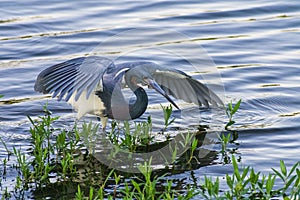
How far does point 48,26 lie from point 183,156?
13.9ft

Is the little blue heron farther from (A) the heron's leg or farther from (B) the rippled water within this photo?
(B) the rippled water

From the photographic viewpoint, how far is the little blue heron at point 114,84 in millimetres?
6047

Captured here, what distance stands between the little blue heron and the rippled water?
0.54 meters

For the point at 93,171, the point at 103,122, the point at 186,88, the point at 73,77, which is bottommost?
Result: the point at 93,171

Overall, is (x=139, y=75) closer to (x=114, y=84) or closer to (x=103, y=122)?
(x=114, y=84)

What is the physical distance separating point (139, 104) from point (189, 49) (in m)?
3.03

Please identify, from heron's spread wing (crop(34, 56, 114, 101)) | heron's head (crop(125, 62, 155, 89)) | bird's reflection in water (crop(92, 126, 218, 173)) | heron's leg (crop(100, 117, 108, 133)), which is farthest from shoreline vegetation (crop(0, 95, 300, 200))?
heron's head (crop(125, 62, 155, 89))

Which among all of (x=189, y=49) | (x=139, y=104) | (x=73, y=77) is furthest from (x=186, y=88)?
(x=189, y=49)

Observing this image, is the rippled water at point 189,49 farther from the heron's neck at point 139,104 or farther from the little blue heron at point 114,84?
the heron's neck at point 139,104

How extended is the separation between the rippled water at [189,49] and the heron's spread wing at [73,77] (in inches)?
25.1

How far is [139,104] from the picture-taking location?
6.42 meters

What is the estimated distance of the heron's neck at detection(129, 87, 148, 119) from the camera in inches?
252

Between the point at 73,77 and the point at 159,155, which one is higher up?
the point at 73,77

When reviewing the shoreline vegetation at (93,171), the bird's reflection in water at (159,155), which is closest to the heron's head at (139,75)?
the shoreline vegetation at (93,171)
